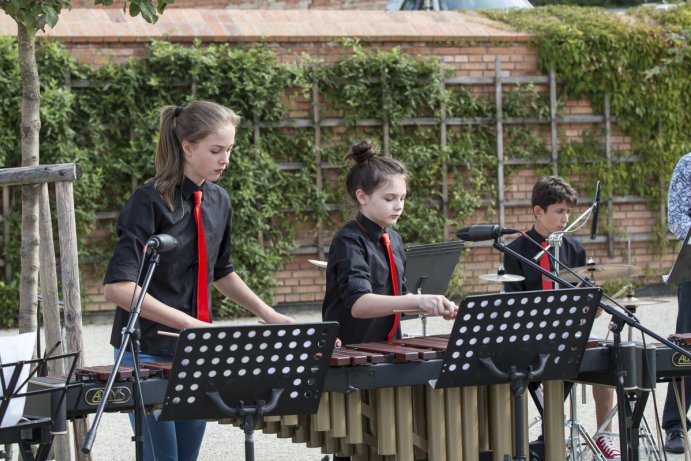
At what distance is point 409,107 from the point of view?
11984 millimetres

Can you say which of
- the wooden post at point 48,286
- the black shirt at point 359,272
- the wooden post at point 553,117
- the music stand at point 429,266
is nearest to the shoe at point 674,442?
the music stand at point 429,266

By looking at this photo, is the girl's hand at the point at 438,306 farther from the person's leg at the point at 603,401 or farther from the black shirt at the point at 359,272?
the person's leg at the point at 603,401

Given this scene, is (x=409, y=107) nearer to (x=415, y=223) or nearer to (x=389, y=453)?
(x=415, y=223)

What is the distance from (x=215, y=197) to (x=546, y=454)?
72.6 inches

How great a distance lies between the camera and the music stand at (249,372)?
402 cm

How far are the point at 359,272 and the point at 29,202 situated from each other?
189 cm

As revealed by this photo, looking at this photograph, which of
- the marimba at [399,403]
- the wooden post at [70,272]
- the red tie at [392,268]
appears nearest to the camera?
the marimba at [399,403]

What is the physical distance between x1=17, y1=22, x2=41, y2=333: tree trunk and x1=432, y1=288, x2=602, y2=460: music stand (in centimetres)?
243

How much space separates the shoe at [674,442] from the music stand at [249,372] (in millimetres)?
3099

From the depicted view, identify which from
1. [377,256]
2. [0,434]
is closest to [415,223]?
[377,256]

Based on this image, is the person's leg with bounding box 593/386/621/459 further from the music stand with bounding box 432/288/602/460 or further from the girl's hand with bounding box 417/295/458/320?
the girl's hand with bounding box 417/295/458/320

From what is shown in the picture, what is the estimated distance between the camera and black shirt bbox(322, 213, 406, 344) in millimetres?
4977

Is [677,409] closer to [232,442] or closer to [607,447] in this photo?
[607,447]

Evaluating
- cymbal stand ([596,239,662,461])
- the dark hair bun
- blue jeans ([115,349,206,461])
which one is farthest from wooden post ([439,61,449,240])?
blue jeans ([115,349,206,461])
